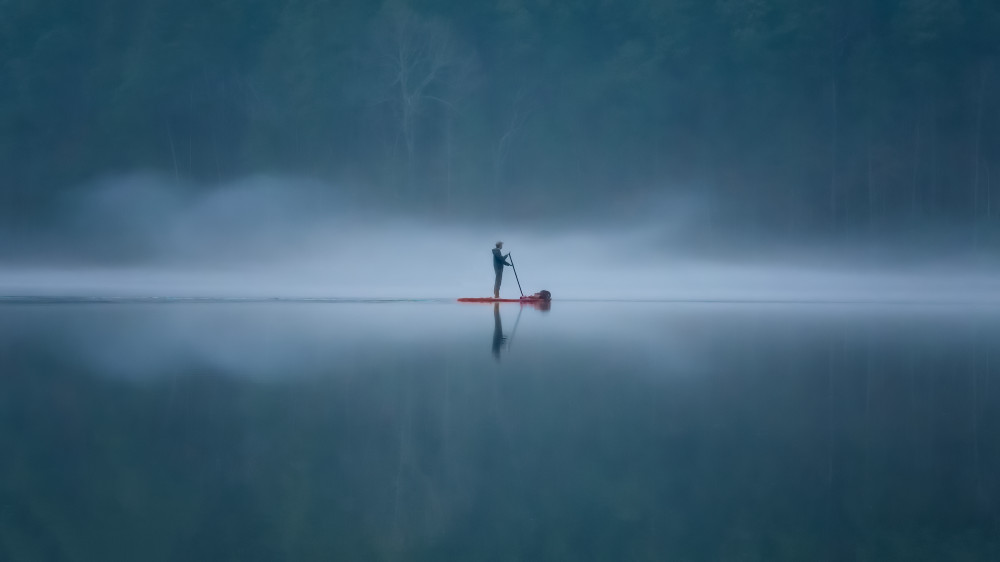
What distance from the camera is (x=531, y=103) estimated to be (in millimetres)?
23547

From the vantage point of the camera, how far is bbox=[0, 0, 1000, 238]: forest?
22.6m

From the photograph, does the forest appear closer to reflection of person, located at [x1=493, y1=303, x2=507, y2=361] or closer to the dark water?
reflection of person, located at [x1=493, y1=303, x2=507, y2=361]

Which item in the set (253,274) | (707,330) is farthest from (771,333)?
(253,274)

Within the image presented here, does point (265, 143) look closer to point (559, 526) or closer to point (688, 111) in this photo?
point (688, 111)

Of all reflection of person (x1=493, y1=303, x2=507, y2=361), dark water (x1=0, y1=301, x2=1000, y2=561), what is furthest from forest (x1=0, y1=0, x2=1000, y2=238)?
dark water (x1=0, y1=301, x2=1000, y2=561)

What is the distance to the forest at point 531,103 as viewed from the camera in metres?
22.6

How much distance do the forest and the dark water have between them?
17.7 m

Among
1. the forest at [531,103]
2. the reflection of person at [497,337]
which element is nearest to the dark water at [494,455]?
the reflection of person at [497,337]

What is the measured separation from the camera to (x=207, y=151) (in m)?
24.4

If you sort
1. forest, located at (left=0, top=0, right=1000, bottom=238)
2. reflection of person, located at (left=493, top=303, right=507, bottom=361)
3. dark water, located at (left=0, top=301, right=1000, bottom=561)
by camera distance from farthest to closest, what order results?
forest, located at (left=0, top=0, right=1000, bottom=238) < reflection of person, located at (left=493, top=303, right=507, bottom=361) < dark water, located at (left=0, top=301, right=1000, bottom=561)

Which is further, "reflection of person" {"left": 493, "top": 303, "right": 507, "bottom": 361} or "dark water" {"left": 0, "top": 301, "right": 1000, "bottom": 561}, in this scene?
"reflection of person" {"left": 493, "top": 303, "right": 507, "bottom": 361}

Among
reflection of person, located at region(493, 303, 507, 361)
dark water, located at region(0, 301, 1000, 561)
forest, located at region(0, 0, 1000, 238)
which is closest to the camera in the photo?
dark water, located at region(0, 301, 1000, 561)

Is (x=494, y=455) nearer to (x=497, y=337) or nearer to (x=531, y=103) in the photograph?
(x=497, y=337)

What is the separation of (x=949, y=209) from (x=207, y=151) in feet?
72.9
